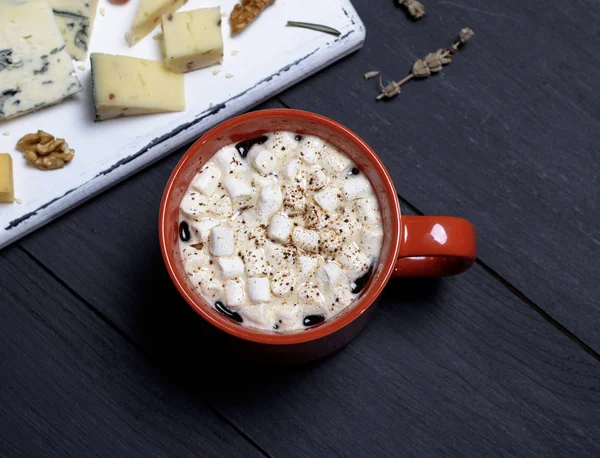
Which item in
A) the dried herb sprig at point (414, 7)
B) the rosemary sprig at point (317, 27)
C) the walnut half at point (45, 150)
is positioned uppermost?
the dried herb sprig at point (414, 7)

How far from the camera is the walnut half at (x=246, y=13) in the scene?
1.30m

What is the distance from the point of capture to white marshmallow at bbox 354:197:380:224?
1.09 metres

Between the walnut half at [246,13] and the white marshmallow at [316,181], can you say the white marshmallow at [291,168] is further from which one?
the walnut half at [246,13]

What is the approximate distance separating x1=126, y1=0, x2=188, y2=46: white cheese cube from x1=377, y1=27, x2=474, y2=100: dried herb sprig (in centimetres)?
39

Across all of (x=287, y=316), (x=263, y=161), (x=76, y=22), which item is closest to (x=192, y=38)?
(x=76, y=22)

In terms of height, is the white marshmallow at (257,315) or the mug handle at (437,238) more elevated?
the mug handle at (437,238)

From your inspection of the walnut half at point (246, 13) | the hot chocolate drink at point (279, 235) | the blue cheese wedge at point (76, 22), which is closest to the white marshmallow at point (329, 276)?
the hot chocolate drink at point (279, 235)

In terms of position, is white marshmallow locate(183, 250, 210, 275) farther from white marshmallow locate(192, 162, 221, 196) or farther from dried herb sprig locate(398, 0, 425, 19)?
dried herb sprig locate(398, 0, 425, 19)

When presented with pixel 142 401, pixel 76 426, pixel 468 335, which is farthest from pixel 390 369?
pixel 76 426

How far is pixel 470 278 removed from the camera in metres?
1.31

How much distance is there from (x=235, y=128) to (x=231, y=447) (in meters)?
0.54

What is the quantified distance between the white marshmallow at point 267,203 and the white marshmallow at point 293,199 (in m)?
0.01

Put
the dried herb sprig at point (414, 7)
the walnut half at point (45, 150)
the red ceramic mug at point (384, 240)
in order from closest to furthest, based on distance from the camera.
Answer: the red ceramic mug at point (384, 240) → the walnut half at point (45, 150) → the dried herb sprig at point (414, 7)

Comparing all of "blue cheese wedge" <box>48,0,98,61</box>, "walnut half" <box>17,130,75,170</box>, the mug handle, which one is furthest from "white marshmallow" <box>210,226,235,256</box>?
"blue cheese wedge" <box>48,0,98,61</box>
